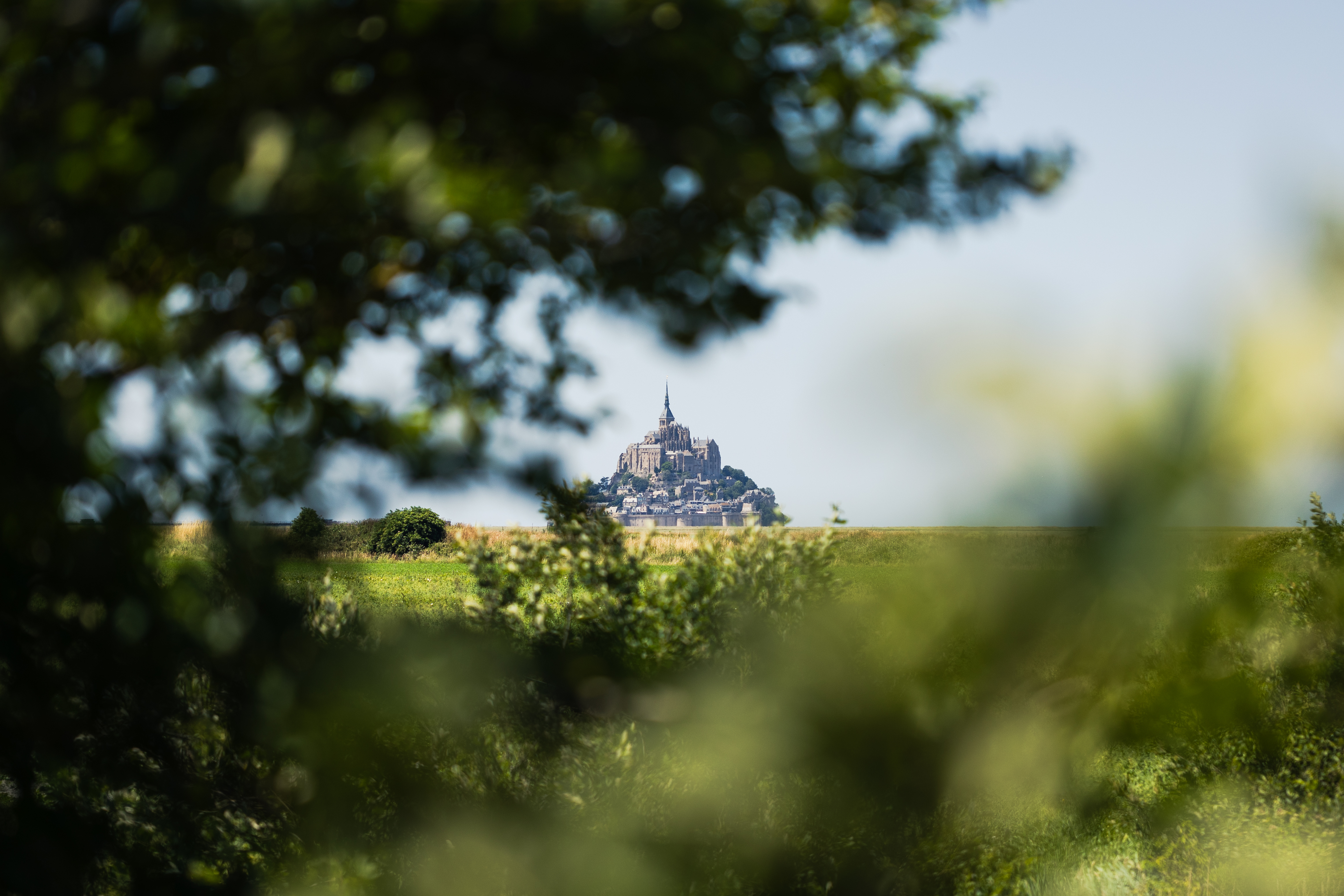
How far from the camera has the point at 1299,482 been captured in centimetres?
186

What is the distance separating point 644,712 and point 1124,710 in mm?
1287

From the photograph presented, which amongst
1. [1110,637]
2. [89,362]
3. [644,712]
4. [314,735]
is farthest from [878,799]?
[89,362]

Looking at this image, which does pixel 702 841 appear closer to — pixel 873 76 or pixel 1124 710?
pixel 1124 710

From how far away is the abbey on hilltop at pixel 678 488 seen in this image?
5.24 meters

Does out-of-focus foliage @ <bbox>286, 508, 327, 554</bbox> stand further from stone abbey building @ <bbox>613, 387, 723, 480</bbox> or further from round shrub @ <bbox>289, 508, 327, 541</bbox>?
stone abbey building @ <bbox>613, 387, 723, 480</bbox>

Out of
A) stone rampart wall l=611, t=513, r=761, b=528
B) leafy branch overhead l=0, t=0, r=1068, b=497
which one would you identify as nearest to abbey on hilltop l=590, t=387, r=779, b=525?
stone rampart wall l=611, t=513, r=761, b=528

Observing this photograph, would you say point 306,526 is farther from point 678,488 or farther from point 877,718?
point 678,488

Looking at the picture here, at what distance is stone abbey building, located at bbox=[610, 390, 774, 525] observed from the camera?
219 inches

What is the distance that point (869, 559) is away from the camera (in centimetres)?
421

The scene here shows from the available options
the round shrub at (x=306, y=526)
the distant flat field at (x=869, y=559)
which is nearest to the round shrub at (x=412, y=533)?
the distant flat field at (x=869, y=559)

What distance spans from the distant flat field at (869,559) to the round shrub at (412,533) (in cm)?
10

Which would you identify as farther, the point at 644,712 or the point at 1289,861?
the point at 1289,861

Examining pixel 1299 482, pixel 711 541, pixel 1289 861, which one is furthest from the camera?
pixel 711 541

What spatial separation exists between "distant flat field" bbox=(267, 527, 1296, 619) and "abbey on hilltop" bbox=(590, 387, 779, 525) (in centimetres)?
46
